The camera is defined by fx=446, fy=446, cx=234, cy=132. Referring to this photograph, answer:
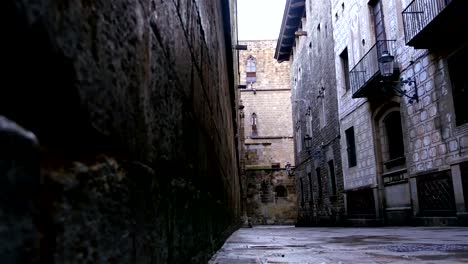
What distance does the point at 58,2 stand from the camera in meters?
0.55

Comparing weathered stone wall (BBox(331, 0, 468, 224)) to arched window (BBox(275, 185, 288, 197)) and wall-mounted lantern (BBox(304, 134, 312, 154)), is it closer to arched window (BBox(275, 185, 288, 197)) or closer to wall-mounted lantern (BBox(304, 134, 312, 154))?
wall-mounted lantern (BBox(304, 134, 312, 154))

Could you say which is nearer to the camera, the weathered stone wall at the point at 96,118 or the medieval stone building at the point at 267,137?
the weathered stone wall at the point at 96,118

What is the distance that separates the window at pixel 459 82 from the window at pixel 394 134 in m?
3.15

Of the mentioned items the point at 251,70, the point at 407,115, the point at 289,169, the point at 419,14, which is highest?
the point at 251,70

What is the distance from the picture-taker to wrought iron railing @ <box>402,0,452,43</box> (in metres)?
8.10

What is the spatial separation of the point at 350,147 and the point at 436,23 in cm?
663

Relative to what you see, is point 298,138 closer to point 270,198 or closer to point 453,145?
point 270,198

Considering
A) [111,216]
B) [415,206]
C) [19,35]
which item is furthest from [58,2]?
[415,206]

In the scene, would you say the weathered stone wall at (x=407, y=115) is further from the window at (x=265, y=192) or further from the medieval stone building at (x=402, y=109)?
the window at (x=265, y=192)

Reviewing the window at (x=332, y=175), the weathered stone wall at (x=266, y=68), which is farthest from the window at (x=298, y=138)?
the weathered stone wall at (x=266, y=68)

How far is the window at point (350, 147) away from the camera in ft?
45.7

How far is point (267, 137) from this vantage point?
32.0 metres

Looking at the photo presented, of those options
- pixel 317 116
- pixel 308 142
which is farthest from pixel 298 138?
pixel 317 116

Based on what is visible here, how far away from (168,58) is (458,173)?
7970 millimetres
